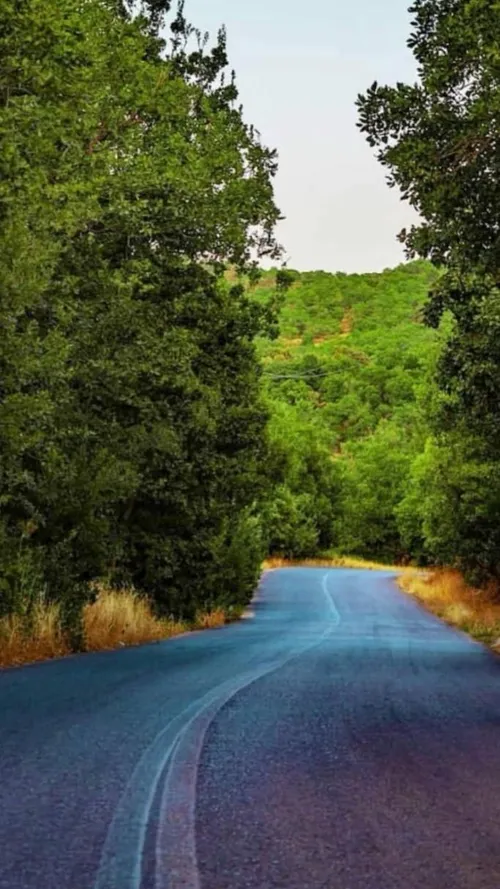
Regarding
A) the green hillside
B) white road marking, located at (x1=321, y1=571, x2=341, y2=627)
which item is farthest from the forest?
the green hillside

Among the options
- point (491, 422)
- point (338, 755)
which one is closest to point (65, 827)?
point (338, 755)

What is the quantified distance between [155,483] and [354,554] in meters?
75.7

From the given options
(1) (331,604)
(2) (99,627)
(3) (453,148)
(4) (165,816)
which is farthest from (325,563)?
(4) (165,816)

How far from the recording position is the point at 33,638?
14852mm

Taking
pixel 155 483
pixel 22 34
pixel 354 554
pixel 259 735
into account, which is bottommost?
pixel 354 554

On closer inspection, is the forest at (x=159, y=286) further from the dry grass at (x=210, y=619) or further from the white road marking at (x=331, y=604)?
the white road marking at (x=331, y=604)

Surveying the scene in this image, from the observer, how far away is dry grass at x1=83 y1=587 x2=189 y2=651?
698 inches

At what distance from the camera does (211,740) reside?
7.38 m

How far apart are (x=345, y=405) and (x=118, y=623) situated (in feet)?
360

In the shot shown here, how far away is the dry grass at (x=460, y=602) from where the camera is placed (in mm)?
26170

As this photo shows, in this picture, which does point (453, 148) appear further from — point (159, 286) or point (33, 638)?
point (159, 286)

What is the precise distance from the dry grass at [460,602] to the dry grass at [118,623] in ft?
22.3

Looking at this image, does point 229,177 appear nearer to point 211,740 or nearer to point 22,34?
point 22,34

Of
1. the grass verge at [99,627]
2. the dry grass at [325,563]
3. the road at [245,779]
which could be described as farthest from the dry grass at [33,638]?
the dry grass at [325,563]
